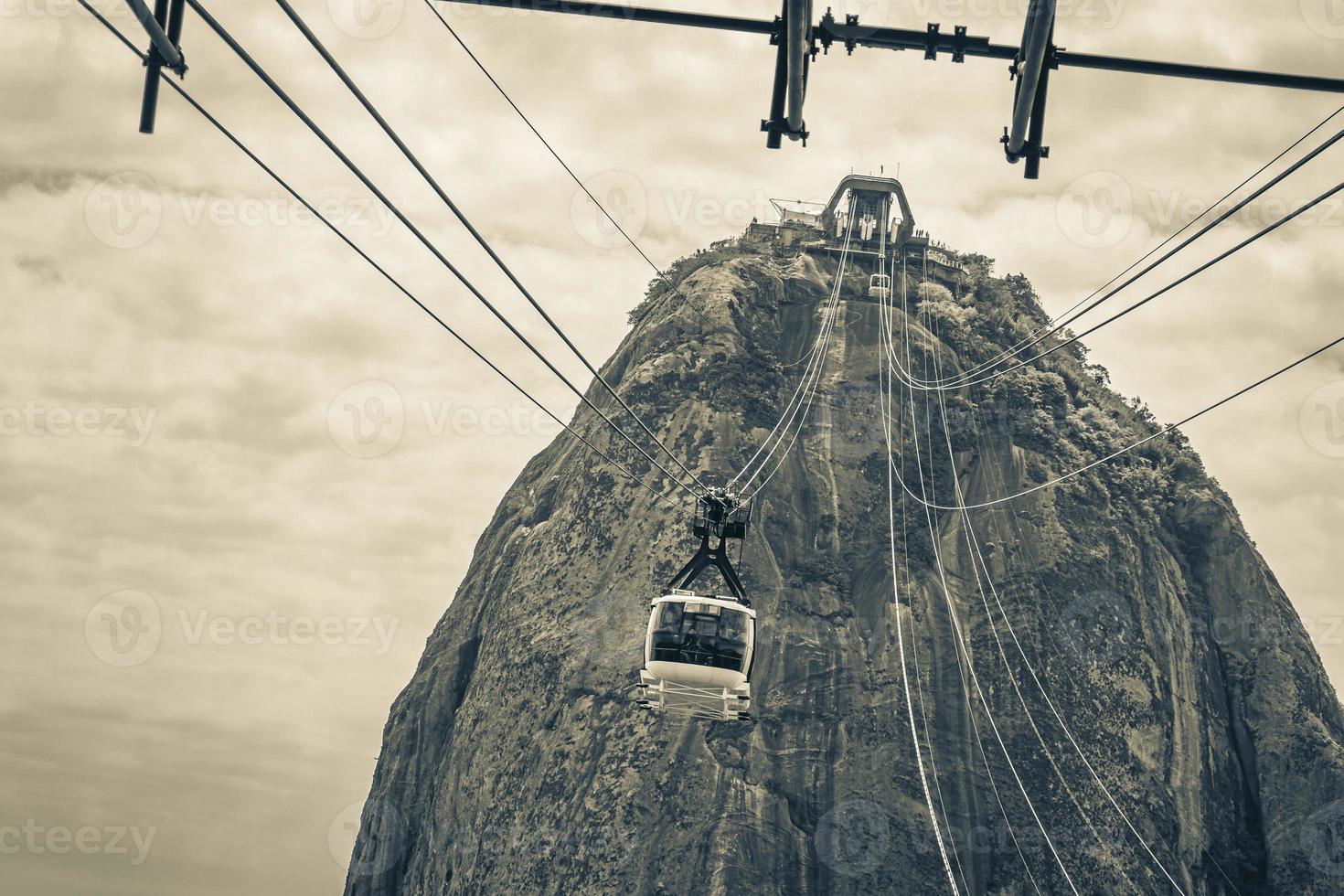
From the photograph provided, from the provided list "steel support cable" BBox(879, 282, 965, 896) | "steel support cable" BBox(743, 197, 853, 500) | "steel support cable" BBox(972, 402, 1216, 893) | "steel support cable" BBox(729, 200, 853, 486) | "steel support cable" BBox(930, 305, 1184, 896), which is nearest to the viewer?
"steel support cable" BBox(879, 282, 965, 896)

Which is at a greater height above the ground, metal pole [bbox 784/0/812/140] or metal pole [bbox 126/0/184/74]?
metal pole [bbox 784/0/812/140]

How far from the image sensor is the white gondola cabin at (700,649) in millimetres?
25828

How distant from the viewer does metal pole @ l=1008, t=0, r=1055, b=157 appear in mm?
11195

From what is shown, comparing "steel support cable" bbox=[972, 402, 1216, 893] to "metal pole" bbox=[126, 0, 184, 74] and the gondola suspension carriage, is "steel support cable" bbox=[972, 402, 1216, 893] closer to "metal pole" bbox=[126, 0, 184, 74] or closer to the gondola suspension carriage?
the gondola suspension carriage

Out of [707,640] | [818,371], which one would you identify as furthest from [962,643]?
[707,640]

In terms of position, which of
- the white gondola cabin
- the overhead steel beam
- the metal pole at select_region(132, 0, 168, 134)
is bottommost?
the white gondola cabin

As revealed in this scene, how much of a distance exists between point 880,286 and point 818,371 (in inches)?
388

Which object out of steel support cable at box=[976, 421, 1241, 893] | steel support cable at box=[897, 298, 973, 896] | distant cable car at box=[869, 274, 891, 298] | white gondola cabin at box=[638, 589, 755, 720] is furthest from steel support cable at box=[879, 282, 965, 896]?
white gondola cabin at box=[638, 589, 755, 720]

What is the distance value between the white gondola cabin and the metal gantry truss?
576 inches

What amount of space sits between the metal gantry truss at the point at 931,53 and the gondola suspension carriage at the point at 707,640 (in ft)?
45.0

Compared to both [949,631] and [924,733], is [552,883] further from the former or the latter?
[949,631]

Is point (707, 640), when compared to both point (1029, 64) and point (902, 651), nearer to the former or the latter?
point (1029, 64)

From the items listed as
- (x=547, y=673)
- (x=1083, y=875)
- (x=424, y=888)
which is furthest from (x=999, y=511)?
(x=424, y=888)

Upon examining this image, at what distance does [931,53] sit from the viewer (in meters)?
12.1
